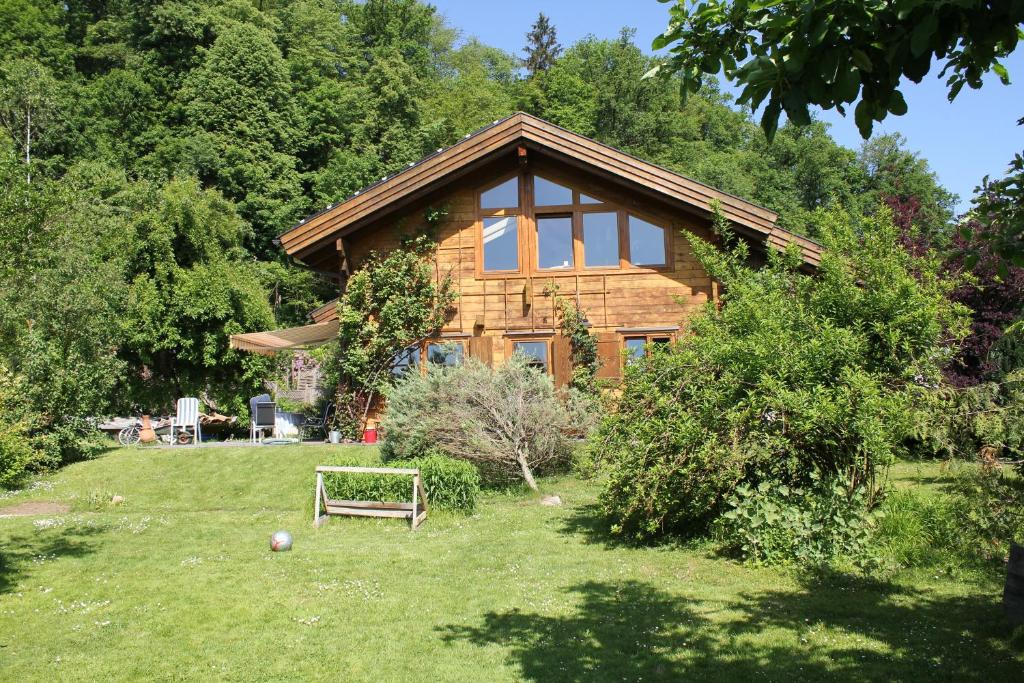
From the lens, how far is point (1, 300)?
16375 mm

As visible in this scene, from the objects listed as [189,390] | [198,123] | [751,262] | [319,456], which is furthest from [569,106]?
[319,456]

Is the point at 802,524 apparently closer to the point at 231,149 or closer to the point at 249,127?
the point at 231,149

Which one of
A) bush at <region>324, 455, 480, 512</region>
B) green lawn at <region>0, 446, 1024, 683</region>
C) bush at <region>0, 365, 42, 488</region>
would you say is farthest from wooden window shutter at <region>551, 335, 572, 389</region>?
bush at <region>0, 365, 42, 488</region>

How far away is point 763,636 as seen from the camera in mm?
6641

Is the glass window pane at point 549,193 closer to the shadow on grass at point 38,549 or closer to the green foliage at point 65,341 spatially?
the green foliage at point 65,341

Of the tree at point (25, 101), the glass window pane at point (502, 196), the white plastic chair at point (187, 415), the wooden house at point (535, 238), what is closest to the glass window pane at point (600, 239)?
the wooden house at point (535, 238)

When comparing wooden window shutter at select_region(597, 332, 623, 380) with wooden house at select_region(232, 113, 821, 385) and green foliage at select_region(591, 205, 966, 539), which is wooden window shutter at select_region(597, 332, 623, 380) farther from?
green foliage at select_region(591, 205, 966, 539)

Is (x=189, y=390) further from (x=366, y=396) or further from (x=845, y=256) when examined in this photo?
(x=845, y=256)

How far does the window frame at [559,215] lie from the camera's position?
1870cm

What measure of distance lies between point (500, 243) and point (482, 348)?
7.87ft

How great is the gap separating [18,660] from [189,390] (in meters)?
22.8

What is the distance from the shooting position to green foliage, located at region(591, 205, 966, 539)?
8.62m

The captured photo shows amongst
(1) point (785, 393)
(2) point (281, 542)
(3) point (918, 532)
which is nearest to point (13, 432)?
(2) point (281, 542)

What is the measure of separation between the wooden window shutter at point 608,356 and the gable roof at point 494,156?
3.19 m
